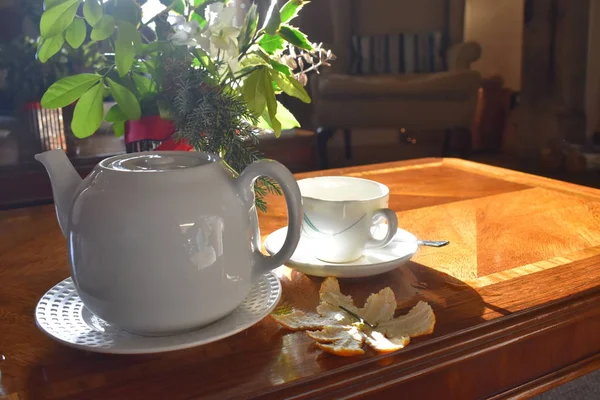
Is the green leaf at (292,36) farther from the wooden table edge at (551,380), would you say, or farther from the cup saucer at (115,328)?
the wooden table edge at (551,380)

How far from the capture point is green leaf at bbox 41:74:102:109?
61 cm

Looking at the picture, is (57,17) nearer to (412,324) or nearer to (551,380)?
(412,324)

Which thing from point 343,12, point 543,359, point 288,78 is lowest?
point 543,359

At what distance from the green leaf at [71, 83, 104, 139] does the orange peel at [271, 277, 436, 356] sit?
0.28m

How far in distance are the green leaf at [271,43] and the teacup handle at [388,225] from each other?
0.23 meters

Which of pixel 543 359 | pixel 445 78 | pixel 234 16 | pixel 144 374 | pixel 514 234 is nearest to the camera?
pixel 144 374

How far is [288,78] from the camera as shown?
2.29 ft

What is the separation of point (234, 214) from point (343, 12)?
5.41 feet

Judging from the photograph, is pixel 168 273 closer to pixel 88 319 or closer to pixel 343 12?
pixel 88 319

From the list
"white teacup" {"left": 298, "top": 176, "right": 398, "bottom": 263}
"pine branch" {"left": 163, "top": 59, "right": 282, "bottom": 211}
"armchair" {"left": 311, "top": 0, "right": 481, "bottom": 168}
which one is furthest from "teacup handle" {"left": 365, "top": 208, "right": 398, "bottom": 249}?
"armchair" {"left": 311, "top": 0, "right": 481, "bottom": 168}

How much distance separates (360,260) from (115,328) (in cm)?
27

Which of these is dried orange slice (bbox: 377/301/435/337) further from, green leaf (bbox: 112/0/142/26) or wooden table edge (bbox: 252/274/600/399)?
green leaf (bbox: 112/0/142/26)

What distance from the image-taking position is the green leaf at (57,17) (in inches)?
22.7

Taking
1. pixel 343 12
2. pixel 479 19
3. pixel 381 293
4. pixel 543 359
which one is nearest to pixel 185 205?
pixel 381 293
